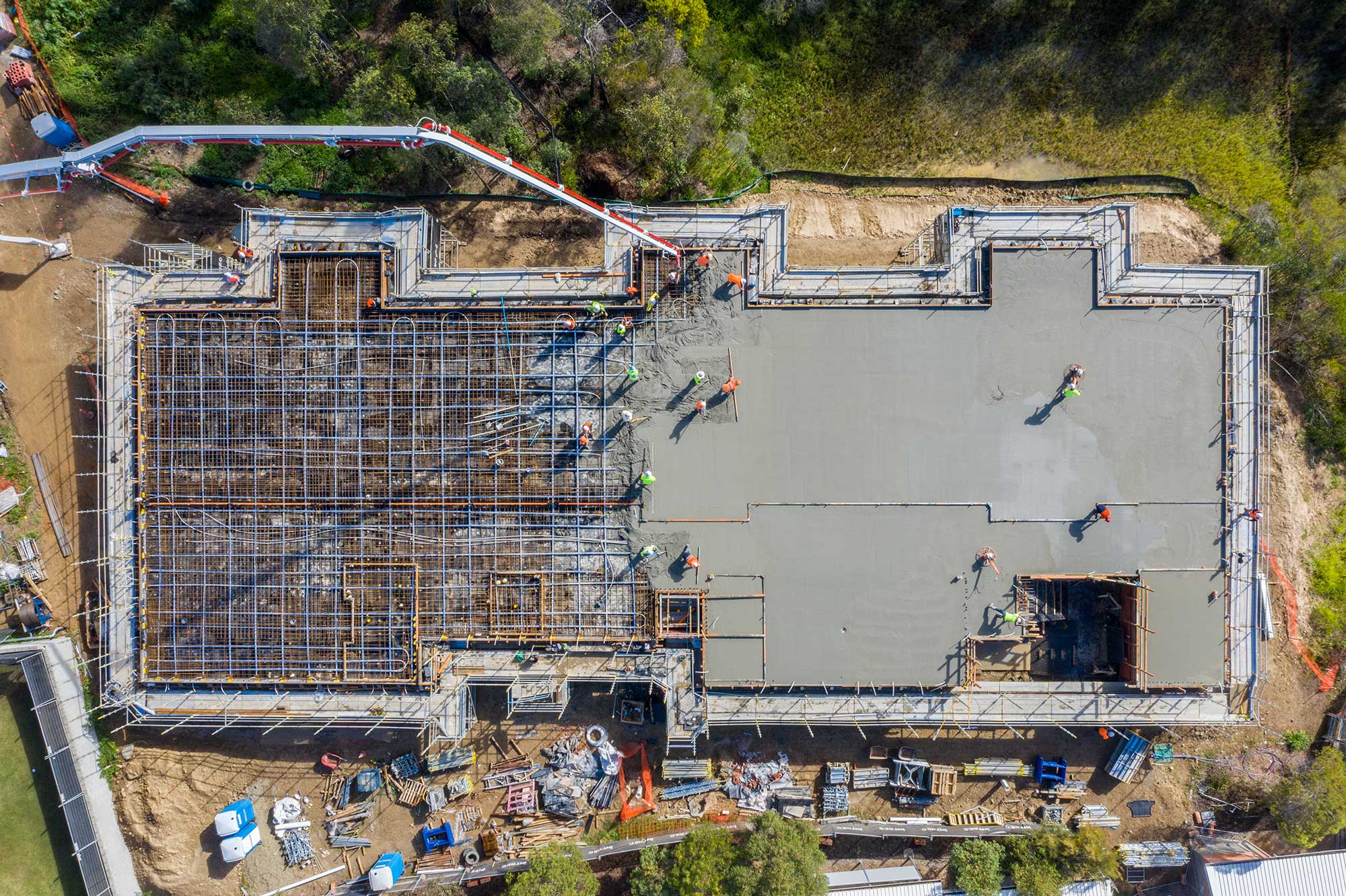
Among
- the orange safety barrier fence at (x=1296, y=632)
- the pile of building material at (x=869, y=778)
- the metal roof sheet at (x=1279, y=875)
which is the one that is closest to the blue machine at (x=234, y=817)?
the pile of building material at (x=869, y=778)

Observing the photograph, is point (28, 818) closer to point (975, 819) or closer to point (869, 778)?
point (869, 778)

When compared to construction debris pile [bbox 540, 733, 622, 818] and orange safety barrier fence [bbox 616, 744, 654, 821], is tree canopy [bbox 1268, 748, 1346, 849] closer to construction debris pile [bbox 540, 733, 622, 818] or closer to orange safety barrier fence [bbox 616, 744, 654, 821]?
orange safety barrier fence [bbox 616, 744, 654, 821]

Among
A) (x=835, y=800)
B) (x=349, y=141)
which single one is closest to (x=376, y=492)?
(x=349, y=141)

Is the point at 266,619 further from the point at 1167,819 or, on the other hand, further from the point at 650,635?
the point at 1167,819

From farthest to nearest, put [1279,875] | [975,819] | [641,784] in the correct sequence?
1. [641,784]
2. [975,819]
3. [1279,875]

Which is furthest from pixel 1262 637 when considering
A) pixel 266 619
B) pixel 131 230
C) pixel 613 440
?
pixel 131 230
